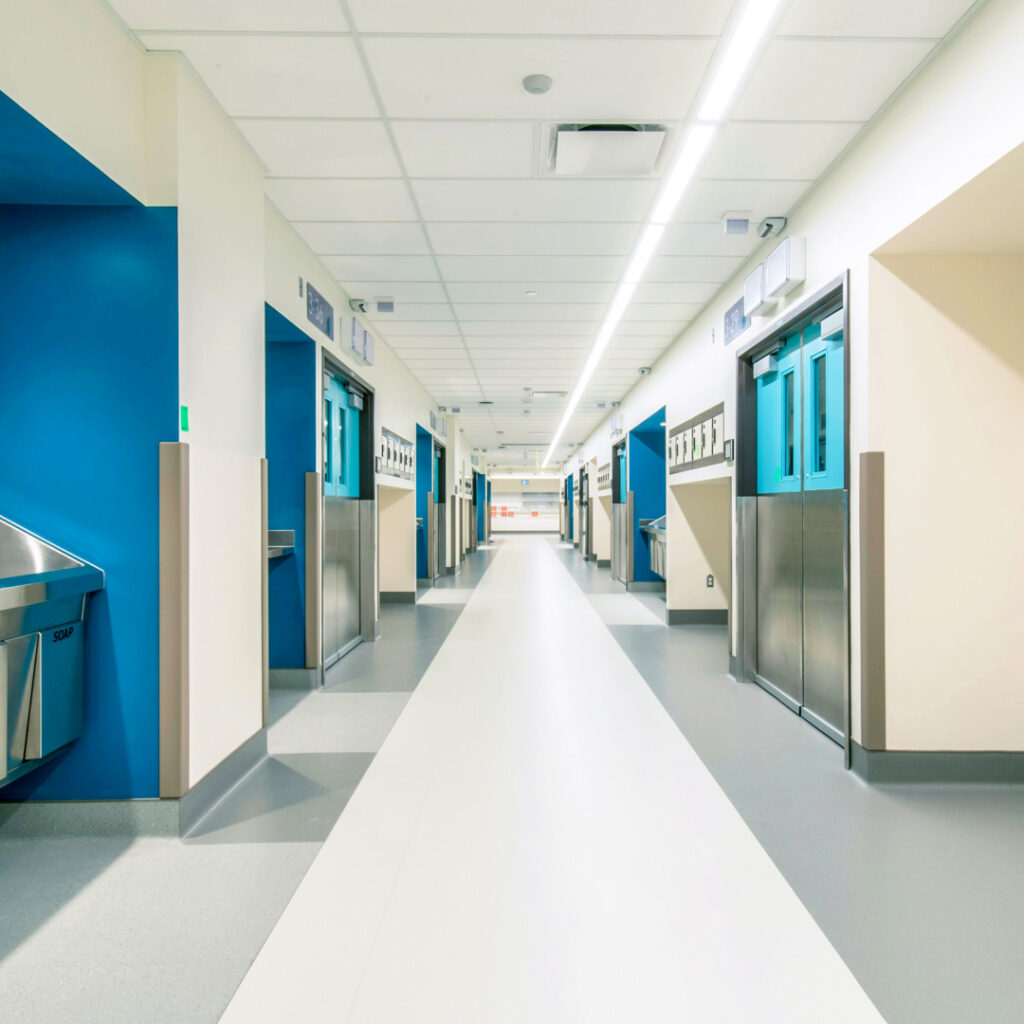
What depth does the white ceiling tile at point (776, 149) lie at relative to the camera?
3.17m

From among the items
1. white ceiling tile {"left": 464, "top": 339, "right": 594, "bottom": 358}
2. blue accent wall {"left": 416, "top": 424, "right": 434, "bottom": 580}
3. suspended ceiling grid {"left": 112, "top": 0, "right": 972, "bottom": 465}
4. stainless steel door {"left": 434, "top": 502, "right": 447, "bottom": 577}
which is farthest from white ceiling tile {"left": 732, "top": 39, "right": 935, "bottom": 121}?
stainless steel door {"left": 434, "top": 502, "right": 447, "bottom": 577}

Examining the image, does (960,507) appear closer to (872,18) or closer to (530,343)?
(872,18)

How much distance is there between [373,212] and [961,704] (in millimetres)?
4158

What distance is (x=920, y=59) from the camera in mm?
2660

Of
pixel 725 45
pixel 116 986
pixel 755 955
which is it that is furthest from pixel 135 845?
pixel 725 45

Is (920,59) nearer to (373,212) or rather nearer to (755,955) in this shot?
(373,212)

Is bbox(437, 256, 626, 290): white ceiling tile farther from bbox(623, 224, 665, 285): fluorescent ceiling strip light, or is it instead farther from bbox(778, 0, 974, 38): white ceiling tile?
bbox(778, 0, 974, 38): white ceiling tile

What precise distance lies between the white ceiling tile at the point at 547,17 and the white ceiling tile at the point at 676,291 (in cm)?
296

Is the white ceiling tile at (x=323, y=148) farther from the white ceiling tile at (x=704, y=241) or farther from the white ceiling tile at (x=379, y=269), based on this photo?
the white ceiling tile at (x=704, y=241)

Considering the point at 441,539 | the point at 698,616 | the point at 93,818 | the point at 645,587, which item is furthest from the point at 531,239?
the point at 441,539

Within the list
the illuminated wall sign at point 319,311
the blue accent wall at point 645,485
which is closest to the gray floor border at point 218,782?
the illuminated wall sign at point 319,311

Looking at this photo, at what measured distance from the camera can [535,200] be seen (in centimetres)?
388

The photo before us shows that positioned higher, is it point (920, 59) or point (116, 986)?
point (920, 59)

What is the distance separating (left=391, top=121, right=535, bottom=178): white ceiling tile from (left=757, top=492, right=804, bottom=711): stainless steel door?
265 cm
